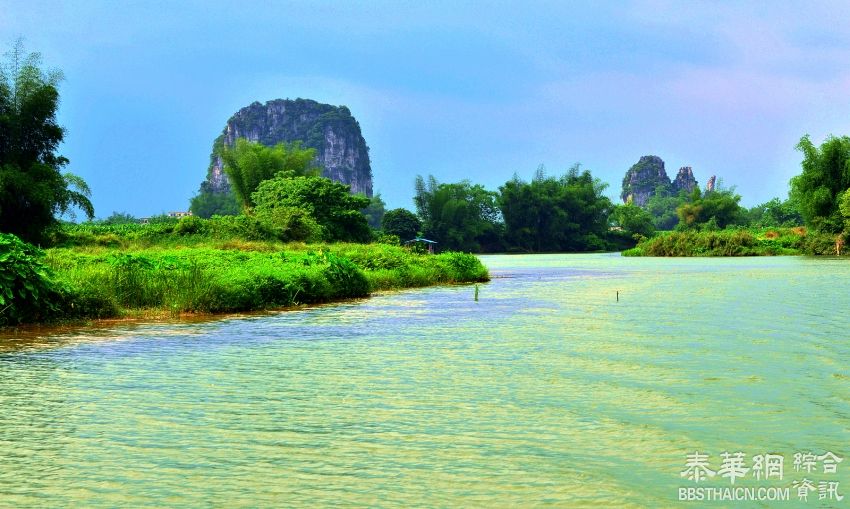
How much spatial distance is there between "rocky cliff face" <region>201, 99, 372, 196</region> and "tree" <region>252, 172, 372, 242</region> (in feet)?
339

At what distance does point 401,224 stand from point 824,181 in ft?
114

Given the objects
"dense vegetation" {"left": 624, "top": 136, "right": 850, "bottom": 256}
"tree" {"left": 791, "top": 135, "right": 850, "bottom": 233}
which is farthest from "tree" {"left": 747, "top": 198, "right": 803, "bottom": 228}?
"tree" {"left": 791, "top": 135, "right": 850, "bottom": 233}

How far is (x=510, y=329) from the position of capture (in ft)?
43.8

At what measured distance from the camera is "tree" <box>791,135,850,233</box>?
5353cm

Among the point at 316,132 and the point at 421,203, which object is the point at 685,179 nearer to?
the point at 316,132

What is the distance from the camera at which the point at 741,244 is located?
59.5 m

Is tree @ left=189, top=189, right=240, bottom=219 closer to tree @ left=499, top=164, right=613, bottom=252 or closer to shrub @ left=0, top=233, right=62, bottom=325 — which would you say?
tree @ left=499, top=164, right=613, bottom=252

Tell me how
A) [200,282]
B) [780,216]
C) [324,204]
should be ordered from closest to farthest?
[200,282]
[324,204]
[780,216]

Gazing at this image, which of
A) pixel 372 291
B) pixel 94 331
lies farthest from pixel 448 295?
pixel 94 331

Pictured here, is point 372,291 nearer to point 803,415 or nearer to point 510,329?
point 510,329

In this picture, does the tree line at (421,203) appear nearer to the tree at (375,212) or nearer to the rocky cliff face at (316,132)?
the tree at (375,212)

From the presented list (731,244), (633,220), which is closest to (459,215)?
(633,220)

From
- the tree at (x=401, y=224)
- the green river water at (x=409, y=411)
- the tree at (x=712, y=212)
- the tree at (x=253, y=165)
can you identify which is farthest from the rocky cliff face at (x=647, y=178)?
the green river water at (x=409, y=411)

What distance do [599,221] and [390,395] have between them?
294 feet
